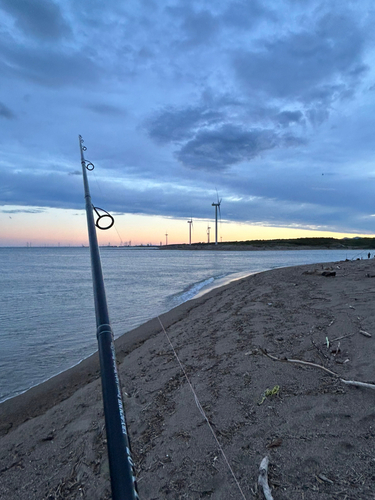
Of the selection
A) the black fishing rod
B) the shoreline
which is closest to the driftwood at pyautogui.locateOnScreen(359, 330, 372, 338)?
the black fishing rod

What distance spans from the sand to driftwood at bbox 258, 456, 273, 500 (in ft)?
0.21

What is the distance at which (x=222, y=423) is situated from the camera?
3.08 m

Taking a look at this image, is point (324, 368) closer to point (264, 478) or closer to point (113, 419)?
point (264, 478)

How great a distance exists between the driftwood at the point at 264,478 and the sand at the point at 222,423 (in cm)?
6

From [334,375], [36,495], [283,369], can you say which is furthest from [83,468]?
[334,375]

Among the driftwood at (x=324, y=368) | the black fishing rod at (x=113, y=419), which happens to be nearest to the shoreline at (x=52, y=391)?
the driftwood at (x=324, y=368)

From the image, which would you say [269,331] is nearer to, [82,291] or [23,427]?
[23,427]

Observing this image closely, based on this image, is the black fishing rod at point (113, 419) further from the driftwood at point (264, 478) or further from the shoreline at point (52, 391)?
the shoreline at point (52, 391)

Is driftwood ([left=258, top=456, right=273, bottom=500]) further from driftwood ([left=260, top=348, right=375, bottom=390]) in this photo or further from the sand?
driftwood ([left=260, top=348, right=375, bottom=390])

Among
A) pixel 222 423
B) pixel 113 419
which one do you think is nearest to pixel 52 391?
pixel 222 423

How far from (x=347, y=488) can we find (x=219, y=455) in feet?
3.24

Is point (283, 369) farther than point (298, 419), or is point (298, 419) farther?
point (283, 369)

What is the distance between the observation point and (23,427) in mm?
4262

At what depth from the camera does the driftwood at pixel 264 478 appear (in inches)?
83.1
